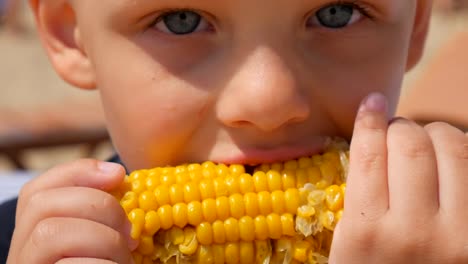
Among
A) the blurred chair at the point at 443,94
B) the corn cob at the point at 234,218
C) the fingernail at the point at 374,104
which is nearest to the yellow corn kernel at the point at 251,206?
the corn cob at the point at 234,218

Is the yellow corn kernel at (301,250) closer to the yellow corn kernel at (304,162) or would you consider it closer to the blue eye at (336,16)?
the yellow corn kernel at (304,162)

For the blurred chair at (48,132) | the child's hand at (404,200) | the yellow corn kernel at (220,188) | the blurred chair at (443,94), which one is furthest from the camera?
the blurred chair at (48,132)

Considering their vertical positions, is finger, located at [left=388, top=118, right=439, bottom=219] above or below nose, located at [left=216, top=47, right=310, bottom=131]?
below

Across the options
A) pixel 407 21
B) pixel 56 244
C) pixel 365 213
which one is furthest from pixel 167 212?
pixel 407 21

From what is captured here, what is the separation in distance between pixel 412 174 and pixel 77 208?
45cm

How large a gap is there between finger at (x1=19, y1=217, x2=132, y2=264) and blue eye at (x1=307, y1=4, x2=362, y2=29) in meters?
0.44

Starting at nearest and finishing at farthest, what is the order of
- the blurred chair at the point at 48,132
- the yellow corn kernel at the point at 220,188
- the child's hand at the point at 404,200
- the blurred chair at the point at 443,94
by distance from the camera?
the child's hand at the point at 404,200 < the yellow corn kernel at the point at 220,188 < the blurred chair at the point at 443,94 < the blurred chair at the point at 48,132

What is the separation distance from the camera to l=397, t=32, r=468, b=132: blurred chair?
2.41 meters

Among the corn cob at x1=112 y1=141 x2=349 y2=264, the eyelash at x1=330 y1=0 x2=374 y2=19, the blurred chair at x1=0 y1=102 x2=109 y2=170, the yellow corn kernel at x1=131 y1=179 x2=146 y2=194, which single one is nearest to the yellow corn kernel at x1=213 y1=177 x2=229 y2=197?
the corn cob at x1=112 y1=141 x2=349 y2=264

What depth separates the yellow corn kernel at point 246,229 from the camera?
41.5 inches

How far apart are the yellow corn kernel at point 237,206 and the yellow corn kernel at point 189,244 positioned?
0.20ft

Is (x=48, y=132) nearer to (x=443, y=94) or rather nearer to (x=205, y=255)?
(x=443, y=94)

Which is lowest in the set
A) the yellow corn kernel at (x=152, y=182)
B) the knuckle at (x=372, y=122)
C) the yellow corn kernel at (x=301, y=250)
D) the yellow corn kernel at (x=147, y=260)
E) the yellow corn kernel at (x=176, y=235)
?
the yellow corn kernel at (x=147, y=260)

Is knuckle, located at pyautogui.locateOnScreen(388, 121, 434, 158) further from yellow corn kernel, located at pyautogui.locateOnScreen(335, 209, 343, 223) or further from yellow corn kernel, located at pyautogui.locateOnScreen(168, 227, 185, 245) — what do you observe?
yellow corn kernel, located at pyautogui.locateOnScreen(168, 227, 185, 245)
